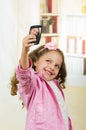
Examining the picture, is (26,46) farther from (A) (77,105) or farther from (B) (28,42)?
(A) (77,105)

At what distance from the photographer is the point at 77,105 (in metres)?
2.27

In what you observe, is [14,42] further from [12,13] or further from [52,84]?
[52,84]

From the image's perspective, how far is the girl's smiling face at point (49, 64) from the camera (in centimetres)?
162

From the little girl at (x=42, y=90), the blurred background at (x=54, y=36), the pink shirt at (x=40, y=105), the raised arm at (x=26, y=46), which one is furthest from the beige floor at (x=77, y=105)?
the raised arm at (x=26, y=46)

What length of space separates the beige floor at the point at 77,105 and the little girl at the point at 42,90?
56 centimetres

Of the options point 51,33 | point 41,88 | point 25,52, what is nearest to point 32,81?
point 41,88

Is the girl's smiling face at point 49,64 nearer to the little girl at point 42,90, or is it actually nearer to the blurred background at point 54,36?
the little girl at point 42,90

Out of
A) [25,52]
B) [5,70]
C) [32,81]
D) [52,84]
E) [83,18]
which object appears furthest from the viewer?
[5,70]

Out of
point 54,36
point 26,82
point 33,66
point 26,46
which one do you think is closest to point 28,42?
point 26,46

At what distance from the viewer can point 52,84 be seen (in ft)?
5.52

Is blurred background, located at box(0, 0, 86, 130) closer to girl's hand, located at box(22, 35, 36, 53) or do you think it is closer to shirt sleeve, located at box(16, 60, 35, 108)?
shirt sleeve, located at box(16, 60, 35, 108)

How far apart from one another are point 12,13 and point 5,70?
0.40m

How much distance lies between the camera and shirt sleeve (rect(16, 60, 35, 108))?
1.45m

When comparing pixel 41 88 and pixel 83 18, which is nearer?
pixel 41 88
